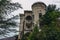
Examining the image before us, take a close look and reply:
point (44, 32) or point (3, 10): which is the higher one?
→ point (3, 10)

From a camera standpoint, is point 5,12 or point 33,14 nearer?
point 5,12

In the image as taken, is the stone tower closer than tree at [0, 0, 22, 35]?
No

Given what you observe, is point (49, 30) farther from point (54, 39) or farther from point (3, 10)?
point (3, 10)

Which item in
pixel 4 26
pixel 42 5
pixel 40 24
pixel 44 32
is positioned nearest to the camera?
pixel 4 26

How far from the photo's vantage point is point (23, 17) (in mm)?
26062

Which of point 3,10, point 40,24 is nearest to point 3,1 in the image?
point 3,10

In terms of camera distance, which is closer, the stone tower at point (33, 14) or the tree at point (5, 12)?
the tree at point (5, 12)

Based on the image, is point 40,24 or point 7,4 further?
point 40,24

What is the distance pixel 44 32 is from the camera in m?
15.1

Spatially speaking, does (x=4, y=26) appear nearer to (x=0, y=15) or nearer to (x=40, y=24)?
(x=0, y=15)

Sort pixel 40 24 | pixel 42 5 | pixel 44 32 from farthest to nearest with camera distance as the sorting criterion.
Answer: pixel 42 5 → pixel 40 24 → pixel 44 32

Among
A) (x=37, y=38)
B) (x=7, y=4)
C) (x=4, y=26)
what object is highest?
(x=7, y=4)

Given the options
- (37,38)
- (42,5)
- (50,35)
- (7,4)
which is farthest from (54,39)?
(42,5)

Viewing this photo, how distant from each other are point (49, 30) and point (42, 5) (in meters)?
10.3
